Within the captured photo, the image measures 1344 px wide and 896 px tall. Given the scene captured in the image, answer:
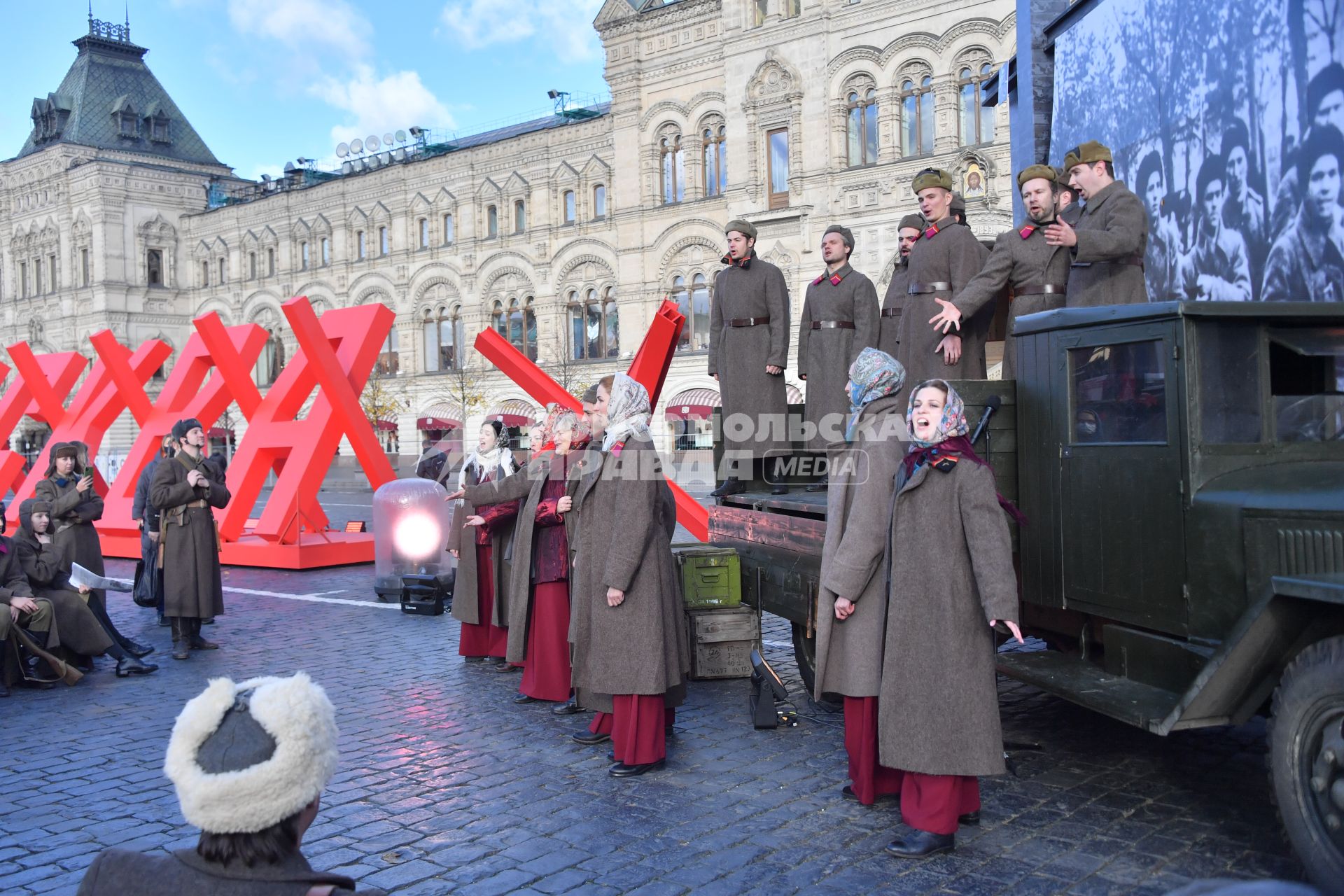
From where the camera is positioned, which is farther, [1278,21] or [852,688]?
A: [1278,21]

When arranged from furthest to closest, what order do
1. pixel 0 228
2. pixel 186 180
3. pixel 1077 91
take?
pixel 0 228 < pixel 186 180 < pixel 1077 91

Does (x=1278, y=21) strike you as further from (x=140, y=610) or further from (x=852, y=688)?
(x=140, y=610)

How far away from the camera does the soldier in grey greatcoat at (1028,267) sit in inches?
238

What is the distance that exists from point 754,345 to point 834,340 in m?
0.72

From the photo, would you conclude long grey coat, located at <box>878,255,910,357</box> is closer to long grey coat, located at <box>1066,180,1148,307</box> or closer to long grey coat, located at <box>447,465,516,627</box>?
long grey coat, located at <box>1066,180,1148,307</box>

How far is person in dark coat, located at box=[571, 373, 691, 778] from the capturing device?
17.3 feet

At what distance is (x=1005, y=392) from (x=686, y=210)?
28517mm

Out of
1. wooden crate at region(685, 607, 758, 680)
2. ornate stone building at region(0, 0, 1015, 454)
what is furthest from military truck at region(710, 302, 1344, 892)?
ornate stone building at region(0, 0, 1015, 454)

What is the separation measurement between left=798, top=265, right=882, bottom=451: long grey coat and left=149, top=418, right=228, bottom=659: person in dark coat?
4.66 meters

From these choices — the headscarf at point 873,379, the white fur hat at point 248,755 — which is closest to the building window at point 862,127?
the headscarf at point 873,379

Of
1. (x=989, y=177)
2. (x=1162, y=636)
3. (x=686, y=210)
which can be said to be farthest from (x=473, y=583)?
(x=686, y=210)

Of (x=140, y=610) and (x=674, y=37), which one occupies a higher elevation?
(x=674, y=37)

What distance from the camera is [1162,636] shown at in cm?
430

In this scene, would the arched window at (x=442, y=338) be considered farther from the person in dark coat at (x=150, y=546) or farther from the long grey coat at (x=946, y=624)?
the long grey coat at (x=946, y=624)
